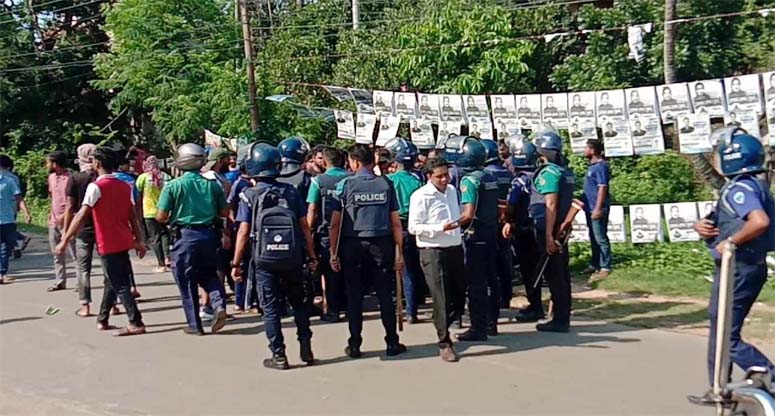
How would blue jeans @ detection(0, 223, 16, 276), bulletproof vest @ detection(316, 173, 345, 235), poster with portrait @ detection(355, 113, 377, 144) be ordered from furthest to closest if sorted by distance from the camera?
poster with portrait @ detection(355, 113, 377, 144), blue jeans @ detection(0, 223, 16, 276), bulletproof vest @ detection(316, 173, 345, 235)

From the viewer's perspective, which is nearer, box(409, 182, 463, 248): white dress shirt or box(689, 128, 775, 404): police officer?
box(689, 128, 775, 404): police officer

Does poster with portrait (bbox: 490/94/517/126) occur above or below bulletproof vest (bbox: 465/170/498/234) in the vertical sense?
above

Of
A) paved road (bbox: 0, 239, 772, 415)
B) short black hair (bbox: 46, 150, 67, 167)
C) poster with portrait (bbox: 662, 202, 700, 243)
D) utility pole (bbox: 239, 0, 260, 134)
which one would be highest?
utility pole (bbox: 239, 0, 260, 134)

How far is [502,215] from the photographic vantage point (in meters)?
8.73

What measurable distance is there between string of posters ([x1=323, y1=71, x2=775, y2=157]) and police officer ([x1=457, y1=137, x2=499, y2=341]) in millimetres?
4364

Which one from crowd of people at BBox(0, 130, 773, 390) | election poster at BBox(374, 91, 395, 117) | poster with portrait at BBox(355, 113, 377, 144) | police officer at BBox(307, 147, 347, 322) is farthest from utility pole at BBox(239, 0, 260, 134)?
police officer at BBox(307, 147, 347, 322)

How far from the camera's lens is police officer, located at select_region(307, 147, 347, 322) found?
328 inches

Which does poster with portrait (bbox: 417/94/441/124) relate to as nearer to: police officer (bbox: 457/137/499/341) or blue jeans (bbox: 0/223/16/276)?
police officer (bbox: 457/137/499/341)

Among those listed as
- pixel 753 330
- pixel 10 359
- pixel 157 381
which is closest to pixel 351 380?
pixel 157 381

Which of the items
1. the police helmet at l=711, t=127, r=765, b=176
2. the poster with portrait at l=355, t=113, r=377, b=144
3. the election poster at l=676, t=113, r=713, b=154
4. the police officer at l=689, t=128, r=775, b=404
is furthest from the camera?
the poster with portrait at l=355, t=113, r=377, b=144

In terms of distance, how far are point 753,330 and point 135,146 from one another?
24.5m

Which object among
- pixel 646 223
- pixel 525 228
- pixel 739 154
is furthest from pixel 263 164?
pixel 646 223

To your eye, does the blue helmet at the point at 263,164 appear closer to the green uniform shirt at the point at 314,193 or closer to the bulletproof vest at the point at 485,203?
the green uniform shirt at the point at 314,193

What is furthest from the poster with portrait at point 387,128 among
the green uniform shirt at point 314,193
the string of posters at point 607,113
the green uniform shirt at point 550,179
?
the green uniform shirt at point 550,179
